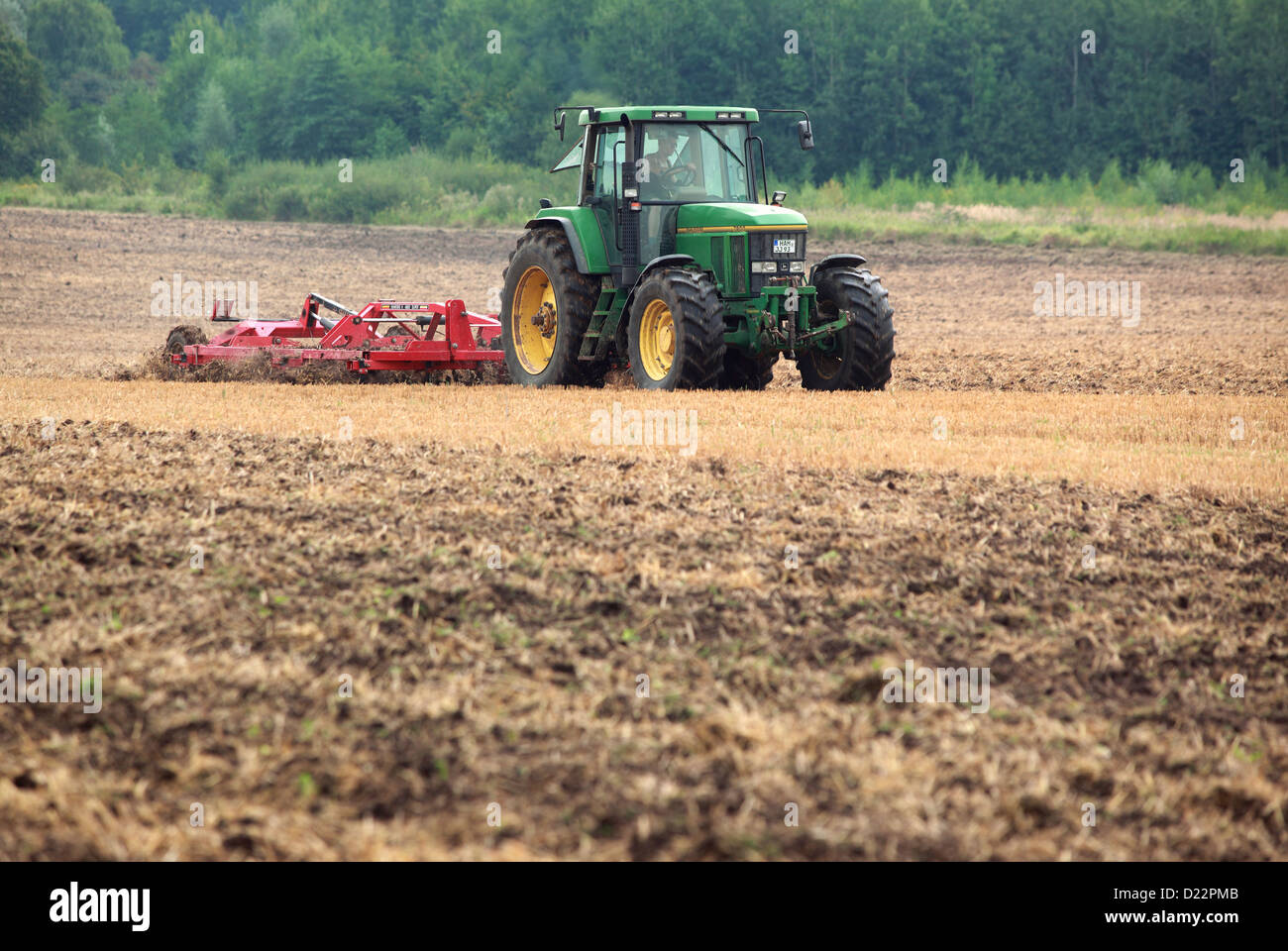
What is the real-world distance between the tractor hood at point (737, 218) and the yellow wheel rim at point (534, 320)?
1818 mm

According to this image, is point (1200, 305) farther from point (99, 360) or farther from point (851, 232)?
point (99, 360)

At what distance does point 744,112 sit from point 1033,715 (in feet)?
27.9

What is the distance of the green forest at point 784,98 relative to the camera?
133ft

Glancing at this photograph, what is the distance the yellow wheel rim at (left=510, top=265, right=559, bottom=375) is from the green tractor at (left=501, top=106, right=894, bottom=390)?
0.15ft

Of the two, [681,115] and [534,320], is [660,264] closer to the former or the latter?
[681,115]

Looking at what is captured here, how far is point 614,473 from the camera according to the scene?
311 inches

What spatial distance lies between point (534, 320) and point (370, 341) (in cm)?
155

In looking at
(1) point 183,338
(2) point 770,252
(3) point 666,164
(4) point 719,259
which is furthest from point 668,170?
(1) point 183,338

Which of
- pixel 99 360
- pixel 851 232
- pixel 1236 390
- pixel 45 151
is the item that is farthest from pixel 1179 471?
pixel 45 151

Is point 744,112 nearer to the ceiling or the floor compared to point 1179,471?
nearer to the ceiling

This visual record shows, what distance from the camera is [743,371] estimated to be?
1253 centimetres

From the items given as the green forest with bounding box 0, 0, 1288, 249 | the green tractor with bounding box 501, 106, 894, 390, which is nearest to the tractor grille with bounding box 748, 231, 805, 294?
the green tractor with bounding box 501, 106, 894, 390

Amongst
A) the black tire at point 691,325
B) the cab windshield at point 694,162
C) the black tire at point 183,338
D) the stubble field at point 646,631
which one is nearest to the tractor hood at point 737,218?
the cab windshield at point 694,162

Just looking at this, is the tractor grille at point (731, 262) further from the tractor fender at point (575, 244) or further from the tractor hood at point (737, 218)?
the tractor fender at point (575, 244)
